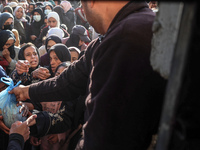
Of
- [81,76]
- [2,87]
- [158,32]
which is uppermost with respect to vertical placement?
[158,32]

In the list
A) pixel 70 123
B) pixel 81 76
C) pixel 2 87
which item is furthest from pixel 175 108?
pixel 2 87

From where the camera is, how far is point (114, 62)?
0.91m

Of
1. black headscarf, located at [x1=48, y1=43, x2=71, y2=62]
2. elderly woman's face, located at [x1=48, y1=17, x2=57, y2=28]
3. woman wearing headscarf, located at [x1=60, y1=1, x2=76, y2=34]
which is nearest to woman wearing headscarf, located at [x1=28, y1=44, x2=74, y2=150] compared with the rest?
black headscarf, located at [x1=48, y1=43, x2=71, y2=62]

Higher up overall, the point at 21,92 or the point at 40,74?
the point at 21,92

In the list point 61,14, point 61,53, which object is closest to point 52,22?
point 61,14

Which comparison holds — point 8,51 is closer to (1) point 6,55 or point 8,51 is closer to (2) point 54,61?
(1) point 6,55

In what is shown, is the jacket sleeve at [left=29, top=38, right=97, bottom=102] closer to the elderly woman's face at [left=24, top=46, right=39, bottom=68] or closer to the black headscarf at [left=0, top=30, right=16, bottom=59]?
the elderly woman's face at [left=24, top=46, right=39, bottom=68]

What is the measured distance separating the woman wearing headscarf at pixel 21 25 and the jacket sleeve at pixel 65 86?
5.38 meters

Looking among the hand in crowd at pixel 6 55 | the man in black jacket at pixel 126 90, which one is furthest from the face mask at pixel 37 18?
the man in black jacket at pixel 126 90

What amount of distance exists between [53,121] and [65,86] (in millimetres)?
591

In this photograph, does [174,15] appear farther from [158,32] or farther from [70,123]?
[70,123]

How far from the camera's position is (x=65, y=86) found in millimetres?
1671

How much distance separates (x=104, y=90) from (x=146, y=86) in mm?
178

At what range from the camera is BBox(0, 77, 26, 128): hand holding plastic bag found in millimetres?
1771
